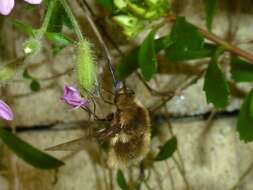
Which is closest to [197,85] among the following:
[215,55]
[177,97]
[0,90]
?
[177,97]

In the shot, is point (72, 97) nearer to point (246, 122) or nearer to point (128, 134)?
point (128, 134)

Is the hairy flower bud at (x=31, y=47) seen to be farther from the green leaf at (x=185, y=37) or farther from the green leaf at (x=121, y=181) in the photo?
the green leaf at (x=121, y=181)

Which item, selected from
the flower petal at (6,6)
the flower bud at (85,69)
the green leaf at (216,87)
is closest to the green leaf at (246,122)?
the green leaf at (216,87)

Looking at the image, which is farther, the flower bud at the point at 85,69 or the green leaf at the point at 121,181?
the green leaf at the point at 121,181

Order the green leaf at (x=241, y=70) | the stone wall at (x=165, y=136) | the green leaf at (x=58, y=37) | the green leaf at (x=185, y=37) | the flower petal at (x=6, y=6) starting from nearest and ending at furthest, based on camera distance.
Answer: the flower petal at (x=6, y=6), the green leaf at (x=58, y=37), the green leaf at (x=185, y=37), the green leaf at (x=241, y=70), the stone wall at (x=165, y=136)

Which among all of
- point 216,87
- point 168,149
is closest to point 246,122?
point 216,87

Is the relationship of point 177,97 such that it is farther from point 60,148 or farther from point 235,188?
point 60,148

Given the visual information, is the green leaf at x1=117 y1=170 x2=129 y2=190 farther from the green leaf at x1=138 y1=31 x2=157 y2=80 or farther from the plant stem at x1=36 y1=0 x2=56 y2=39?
→ the plant stem at x1=36 y1=0 x2=56 y2=39
